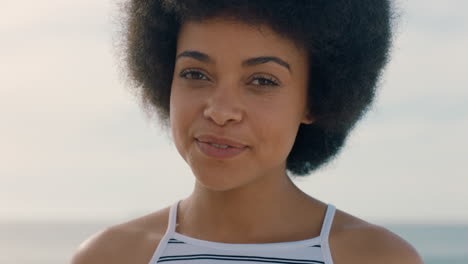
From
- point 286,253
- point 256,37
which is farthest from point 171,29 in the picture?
point 286,253

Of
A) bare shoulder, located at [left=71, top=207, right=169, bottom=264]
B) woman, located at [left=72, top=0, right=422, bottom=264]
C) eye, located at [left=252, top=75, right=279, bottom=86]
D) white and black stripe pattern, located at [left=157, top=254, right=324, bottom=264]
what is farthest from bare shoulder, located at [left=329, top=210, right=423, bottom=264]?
bare shoulder, located at [left=71, top=207, right=169, bottom=264]

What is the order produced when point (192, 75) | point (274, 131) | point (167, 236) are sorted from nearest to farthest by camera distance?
point (274, 131), point (192, 75), point (167, 236)

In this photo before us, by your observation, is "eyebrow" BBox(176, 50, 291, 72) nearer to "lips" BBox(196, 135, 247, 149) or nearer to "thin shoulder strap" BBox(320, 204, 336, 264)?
"lips" BBox(196, 135, 247, 149)

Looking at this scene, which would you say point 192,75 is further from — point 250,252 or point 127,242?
point 127,242

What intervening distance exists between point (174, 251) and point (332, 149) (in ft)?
3.74

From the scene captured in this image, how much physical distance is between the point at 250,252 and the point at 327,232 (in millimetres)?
386

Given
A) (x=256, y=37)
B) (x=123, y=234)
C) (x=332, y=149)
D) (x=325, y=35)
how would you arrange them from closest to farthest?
(x=256, y=37) → (x=325, y=35) → (x=123, y=234) → (x=332, y=149)

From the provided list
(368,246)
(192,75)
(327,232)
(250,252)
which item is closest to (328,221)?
(327,232)

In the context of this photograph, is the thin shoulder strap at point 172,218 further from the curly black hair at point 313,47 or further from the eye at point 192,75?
the eye at point 192,75

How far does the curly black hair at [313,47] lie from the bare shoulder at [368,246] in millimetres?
638

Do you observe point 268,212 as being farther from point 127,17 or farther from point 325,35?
point 127,17

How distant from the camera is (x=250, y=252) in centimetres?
434

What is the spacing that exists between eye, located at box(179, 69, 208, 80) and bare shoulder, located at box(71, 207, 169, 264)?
0.84m

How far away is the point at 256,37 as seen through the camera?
13.5 feet
